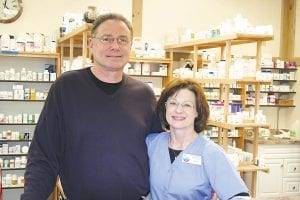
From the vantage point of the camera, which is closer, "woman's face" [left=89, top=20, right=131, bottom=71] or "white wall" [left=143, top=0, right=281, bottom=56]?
"woman's face" [left=89, top=20, right=131, bottom=71]

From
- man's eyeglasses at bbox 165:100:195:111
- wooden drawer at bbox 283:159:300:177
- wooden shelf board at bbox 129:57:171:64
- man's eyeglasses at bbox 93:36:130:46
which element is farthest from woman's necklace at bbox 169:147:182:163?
wooden drawer at bbox 283:159:300:177

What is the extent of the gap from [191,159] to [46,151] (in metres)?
0.79

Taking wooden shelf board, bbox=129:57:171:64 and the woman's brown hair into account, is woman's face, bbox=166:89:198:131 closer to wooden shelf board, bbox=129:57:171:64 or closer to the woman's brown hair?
the woman's brown hair

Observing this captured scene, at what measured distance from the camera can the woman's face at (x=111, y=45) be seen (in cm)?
219

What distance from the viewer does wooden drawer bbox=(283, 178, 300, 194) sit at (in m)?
6.68

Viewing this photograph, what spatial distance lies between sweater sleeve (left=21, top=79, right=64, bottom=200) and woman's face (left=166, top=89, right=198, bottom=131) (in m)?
0.63

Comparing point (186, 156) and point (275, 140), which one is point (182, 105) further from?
point (275, 140)

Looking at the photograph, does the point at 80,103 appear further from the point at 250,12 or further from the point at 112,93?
the point at 250,12

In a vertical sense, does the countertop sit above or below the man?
below

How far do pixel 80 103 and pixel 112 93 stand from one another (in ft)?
0.63

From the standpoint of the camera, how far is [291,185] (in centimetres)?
671

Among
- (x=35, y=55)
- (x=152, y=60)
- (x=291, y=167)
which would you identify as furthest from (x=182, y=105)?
(x=291, y=167)

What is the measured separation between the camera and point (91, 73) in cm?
225

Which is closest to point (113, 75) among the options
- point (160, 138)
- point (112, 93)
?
point (112, 93)
